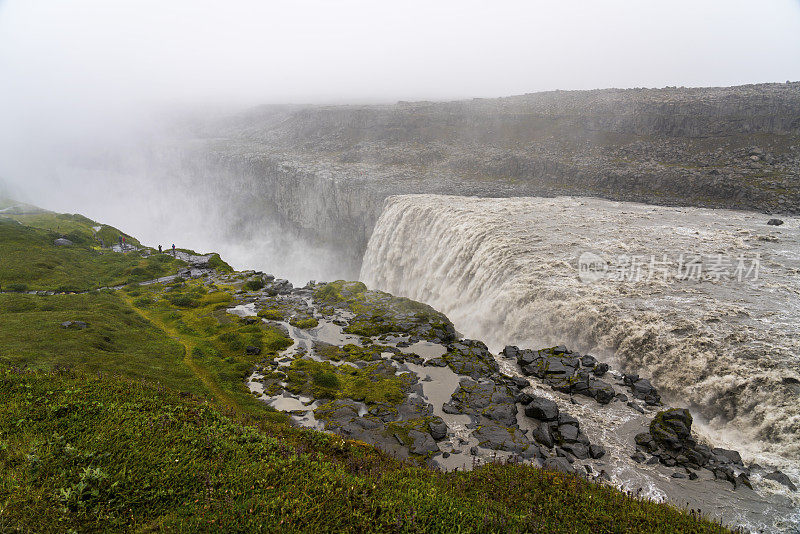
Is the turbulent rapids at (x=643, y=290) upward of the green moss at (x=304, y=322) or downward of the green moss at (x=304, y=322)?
upward

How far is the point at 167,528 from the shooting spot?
8141 mm

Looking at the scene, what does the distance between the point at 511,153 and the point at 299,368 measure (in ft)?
225

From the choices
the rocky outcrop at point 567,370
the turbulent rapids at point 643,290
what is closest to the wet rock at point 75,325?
the turbulent rapids at point 643,290

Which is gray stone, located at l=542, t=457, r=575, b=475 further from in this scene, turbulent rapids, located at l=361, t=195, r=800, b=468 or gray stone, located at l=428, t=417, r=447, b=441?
turbulent rapids, located at l=361, t=195, r=800, b=468

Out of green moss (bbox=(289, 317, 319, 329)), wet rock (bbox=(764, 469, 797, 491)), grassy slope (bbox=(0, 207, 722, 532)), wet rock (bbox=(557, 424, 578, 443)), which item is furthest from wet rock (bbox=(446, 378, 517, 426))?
green moss (bbox=(289, 317, 319, 329))

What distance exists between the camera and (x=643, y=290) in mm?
31219

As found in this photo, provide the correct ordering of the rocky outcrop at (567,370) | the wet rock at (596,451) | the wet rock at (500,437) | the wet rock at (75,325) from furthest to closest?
the wet rock at (75,325) → the rocky outcrop at (567,370) → the wet rock at (500,437) → the wet rock at (596,451)

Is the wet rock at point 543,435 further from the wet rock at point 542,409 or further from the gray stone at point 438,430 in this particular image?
the gray stone at point 438,430

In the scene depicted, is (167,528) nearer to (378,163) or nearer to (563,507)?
(563,507)

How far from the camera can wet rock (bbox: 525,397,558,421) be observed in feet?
72.7

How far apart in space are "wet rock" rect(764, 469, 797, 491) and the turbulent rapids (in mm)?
1748

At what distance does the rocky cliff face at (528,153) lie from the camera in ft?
199

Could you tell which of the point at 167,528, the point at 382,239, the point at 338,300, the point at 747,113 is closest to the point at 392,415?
the point at 167,528

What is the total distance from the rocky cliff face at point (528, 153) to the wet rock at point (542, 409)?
48538 millimetres
